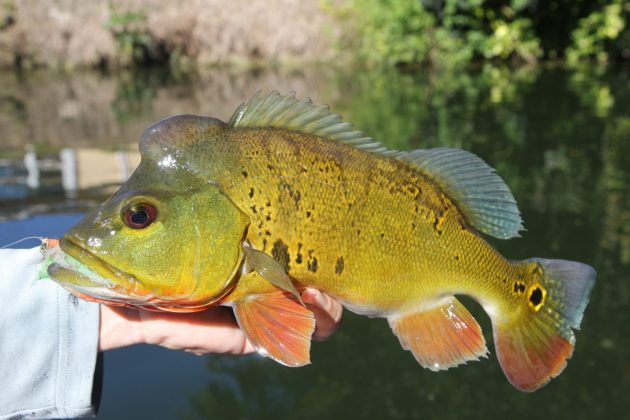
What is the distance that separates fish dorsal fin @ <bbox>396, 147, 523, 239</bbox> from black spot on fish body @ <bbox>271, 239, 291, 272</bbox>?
0.48 meters

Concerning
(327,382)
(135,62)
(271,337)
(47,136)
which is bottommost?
(135,62)

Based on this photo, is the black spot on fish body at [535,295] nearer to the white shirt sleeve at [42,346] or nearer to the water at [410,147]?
the white shirt sleeve at [42,346]

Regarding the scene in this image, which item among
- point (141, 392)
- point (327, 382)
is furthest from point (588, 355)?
point (141, 392)

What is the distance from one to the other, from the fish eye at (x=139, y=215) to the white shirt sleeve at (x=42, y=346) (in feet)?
1.95

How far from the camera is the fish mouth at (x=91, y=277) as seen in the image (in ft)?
5.57

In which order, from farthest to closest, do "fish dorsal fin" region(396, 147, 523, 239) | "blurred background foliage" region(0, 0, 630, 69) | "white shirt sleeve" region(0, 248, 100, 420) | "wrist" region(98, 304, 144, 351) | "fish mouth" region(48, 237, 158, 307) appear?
"blurred background foliage" region(0, 0, 630, 69) → "wrist" region(98, 304, 144, 351) → "white shirt sleeve" region(0, 248, 100, 420) → "fish dorsal fin" region(396, 147, 523, 239) → "fish mouth" region(48, 237, 158, 307)

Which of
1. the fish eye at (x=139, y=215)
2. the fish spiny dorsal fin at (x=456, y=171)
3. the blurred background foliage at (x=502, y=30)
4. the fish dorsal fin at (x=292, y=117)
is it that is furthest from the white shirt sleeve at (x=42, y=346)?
the blurred background foliage at (x=502, y=30)

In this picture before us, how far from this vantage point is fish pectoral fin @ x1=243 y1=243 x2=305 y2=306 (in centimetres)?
172

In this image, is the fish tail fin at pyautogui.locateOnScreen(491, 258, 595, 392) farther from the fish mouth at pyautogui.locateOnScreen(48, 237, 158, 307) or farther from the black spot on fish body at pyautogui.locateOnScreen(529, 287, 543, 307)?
the fish mouth at pyautogui.locateOnScreen(48, 237, 158, 307)

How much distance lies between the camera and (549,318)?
2.03m

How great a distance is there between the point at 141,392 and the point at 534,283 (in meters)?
3.34

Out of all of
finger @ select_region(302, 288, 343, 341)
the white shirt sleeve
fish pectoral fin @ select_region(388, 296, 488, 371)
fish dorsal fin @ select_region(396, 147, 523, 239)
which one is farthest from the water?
fish dorsal fin @ select_region(396, 147, 523, 239)

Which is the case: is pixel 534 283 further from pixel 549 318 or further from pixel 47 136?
pixel 47 136

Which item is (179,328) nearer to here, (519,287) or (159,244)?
(159,244)
